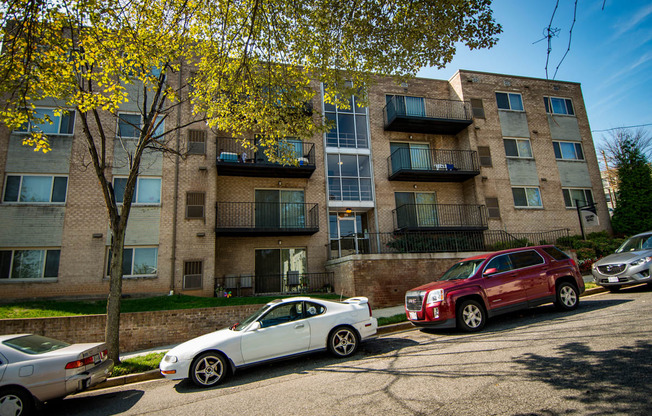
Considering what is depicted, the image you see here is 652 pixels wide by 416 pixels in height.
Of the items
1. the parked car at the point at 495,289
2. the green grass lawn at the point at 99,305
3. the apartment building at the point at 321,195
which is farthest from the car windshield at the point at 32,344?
the apartment building at the point at 321,195

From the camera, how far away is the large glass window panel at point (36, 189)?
1424 cm

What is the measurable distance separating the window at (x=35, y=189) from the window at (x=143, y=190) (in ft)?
6.66

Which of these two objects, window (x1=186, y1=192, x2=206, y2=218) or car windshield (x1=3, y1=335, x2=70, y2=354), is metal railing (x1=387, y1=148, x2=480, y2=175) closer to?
window (x1=186, y1=192, x2=206, y2=218)

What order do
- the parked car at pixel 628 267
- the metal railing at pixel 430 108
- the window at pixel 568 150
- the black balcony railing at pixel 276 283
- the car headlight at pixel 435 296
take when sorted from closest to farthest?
the car headlight at pixel 435 296 → the parked car at pixel 628 267 → the black balcony railing at pixel 276 283 → the metal railing at pixel 430 108 → the window at pixel 568 150

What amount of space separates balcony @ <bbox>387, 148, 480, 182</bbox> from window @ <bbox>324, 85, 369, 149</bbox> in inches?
78.7

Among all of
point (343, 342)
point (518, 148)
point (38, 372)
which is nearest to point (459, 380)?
point (343, 342)

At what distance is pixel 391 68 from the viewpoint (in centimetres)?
890

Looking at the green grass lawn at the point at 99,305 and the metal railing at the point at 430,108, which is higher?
the metal railing at the point at 430,108

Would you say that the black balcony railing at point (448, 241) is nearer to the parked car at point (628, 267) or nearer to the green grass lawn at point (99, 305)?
the green grass lawn at point (99, 305)

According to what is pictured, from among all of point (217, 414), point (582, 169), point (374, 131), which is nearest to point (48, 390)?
point (217, 414)

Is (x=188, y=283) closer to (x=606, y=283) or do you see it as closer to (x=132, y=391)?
(x=132, y=391)

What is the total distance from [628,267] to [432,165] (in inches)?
423

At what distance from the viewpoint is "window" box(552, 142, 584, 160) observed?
20.8 meters

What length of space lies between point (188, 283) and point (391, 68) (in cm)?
1154
